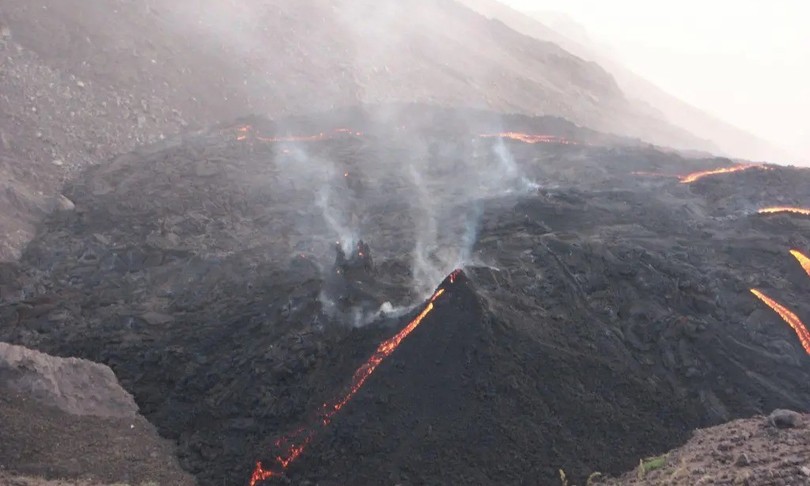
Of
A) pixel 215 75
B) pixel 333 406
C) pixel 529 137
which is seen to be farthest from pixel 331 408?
pixel 215 75

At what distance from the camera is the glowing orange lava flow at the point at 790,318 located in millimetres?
14234

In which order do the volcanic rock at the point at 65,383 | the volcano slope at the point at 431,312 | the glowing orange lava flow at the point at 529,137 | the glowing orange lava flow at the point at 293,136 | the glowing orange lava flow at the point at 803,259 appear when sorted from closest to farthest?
the volcano slope at the point at 431,312, the volcanic rock at the point at 65,383, the glowing orange lava flow at the point at 803,259, the glowing orange lava flow at the point at 293,136, the glowing orange lava flow at the point at 529,137

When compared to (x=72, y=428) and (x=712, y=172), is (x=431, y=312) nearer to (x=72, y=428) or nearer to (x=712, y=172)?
(x=72, y=428)

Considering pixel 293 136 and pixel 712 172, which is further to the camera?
pixel 293 136

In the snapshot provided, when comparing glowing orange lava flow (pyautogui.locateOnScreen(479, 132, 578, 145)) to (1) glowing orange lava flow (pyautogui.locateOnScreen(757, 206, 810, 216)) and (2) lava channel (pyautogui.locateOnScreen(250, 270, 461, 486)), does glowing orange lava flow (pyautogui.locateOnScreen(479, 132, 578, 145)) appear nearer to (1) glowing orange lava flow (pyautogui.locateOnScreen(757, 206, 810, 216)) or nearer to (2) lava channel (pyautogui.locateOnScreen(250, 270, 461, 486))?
(1) glowing orange lava flow (pyautogui.locateOnScreen(757, 206, 810, 216))

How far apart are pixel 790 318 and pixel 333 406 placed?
10849mm

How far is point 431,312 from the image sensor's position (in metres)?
13.3

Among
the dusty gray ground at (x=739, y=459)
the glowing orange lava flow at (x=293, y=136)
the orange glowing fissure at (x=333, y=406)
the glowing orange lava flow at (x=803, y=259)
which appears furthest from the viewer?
the glowing orange lava flow at (x=293, y=136)

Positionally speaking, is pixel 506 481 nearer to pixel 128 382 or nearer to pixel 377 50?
pixel 128 382

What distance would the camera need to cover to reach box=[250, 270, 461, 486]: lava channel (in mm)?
11844

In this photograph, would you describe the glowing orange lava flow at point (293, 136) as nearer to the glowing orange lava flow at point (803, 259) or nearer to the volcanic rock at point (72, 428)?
the volcanic rock at point (72, 428)

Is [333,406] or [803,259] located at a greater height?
[803,259]

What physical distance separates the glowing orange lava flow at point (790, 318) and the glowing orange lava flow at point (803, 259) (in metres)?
1.54

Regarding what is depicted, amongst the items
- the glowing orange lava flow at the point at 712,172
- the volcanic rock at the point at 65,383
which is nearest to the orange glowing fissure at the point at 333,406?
the volcanic rock at the point at 65,383
